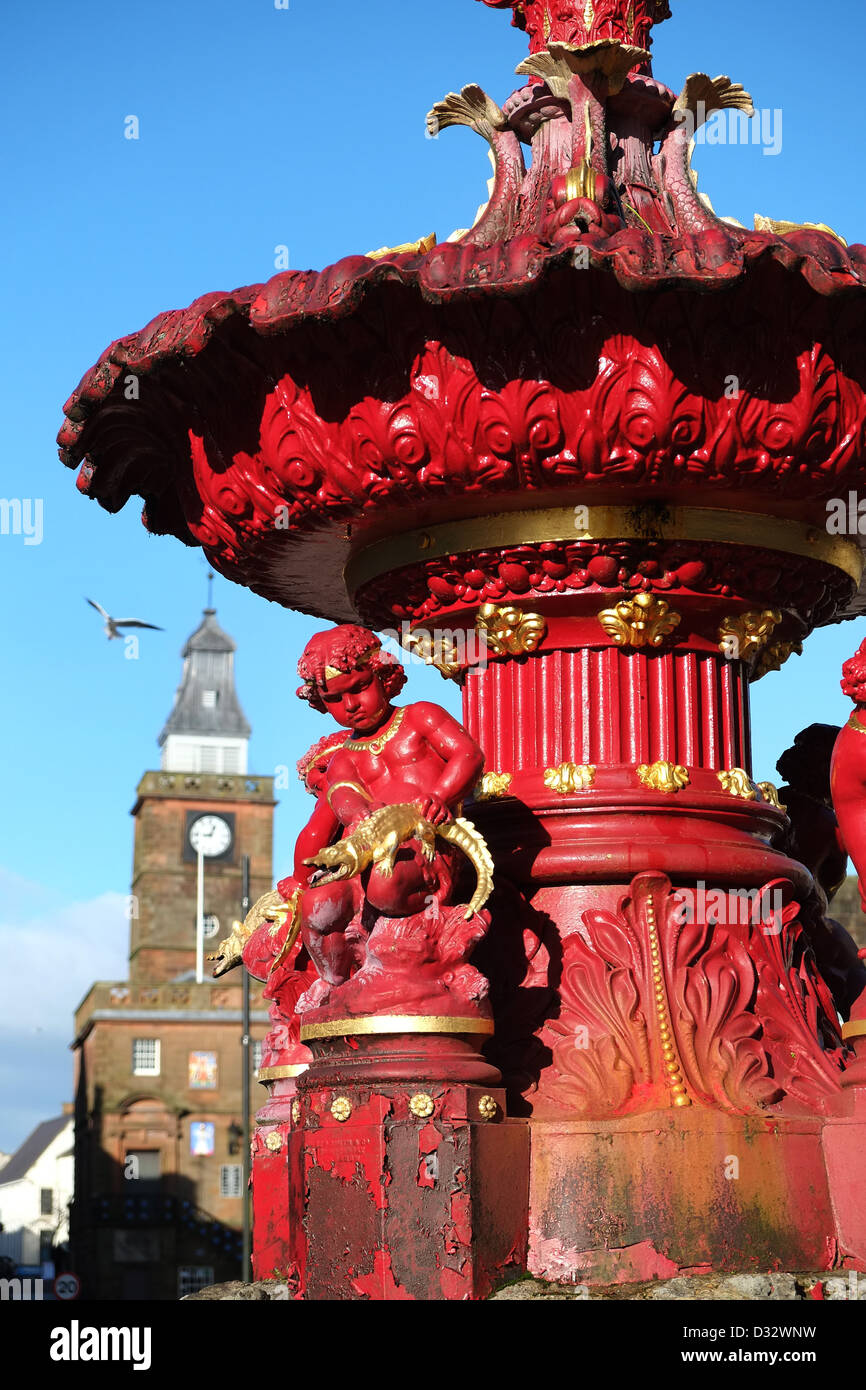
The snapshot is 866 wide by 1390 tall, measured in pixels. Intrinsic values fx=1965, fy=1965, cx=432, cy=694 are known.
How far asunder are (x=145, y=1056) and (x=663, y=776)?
72636 millimetres

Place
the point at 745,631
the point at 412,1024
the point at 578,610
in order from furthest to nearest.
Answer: the point at 745,631 → the point at 578,610 → the point at 412,1024

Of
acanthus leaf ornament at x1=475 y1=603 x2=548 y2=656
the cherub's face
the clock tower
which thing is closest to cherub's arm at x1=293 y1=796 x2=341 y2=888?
the cherub's face

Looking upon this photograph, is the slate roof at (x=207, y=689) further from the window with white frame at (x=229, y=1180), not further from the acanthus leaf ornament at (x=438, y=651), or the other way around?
the acanthus leaf ornament at (x=438, y=651)

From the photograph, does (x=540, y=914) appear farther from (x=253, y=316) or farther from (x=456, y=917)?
(x=253, y=316)

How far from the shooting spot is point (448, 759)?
6.59 metres

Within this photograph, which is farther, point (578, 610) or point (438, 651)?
point (438, 651)

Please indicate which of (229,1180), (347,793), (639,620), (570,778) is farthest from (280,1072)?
(229,1180)

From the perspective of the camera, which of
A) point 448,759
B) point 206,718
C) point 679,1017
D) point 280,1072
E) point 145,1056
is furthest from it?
point 206,718

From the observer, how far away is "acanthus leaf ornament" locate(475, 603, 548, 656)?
23.6 feet

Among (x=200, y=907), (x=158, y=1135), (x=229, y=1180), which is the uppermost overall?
(x=200, y=907)

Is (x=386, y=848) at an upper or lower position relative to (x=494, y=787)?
lower

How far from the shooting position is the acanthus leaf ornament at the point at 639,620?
280 inches

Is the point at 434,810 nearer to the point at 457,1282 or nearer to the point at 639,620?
the point at 639,620

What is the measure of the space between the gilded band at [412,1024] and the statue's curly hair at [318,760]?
110cm
